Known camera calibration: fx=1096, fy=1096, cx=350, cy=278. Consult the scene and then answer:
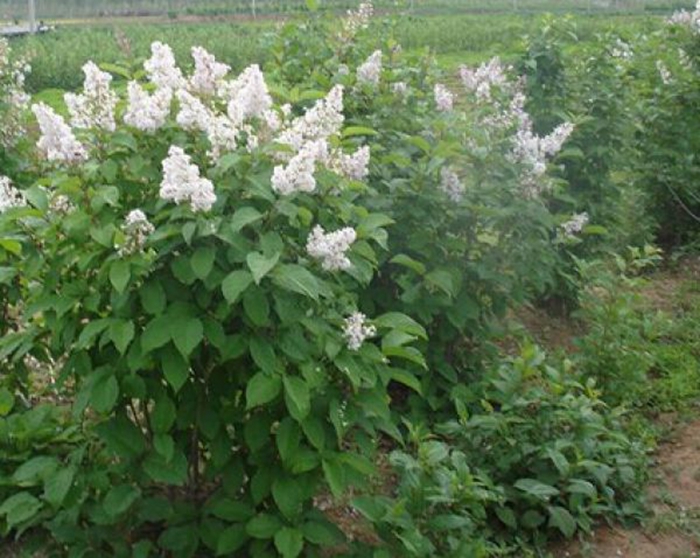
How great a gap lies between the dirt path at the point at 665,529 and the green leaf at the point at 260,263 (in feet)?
5.72

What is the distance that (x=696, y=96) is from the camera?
22.8ft

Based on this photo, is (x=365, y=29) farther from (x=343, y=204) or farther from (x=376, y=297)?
(x=343, y=204)

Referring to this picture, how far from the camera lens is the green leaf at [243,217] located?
109 inches

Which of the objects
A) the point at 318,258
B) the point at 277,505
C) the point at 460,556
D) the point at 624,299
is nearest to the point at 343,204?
the point at 318,258

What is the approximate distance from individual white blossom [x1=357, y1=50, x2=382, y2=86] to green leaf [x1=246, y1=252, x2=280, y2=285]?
2062mm

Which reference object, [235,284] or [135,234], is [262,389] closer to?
[235,284]

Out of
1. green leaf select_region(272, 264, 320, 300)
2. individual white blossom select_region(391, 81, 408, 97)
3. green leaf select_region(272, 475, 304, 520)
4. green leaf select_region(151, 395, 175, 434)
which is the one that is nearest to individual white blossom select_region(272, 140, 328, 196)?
green leaf select_region(272, 264, 320, 300)

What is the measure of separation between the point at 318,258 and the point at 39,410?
1.27 metres

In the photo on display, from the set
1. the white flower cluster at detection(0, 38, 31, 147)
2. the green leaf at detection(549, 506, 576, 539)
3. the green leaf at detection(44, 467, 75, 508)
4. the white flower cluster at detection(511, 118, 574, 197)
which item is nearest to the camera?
the green leaf at detection(44, 467, 75, 508)

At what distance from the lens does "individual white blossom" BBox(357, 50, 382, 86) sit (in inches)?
182

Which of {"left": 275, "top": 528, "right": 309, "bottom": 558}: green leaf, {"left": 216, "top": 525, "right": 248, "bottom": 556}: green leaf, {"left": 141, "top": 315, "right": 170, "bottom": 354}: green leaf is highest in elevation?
{"left": 141, "top": 315, "right": 170, "bottom": 354}: green leaf

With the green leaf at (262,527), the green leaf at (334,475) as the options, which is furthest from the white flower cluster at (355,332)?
the green leaf at (262,527)

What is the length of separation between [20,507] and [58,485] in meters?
0.19

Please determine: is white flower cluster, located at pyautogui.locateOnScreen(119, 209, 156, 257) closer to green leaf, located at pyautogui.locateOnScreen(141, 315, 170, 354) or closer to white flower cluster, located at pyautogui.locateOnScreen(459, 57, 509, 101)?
green leaf, located at pyautogui.locateOnScreen(141, 315, 170, 354)
